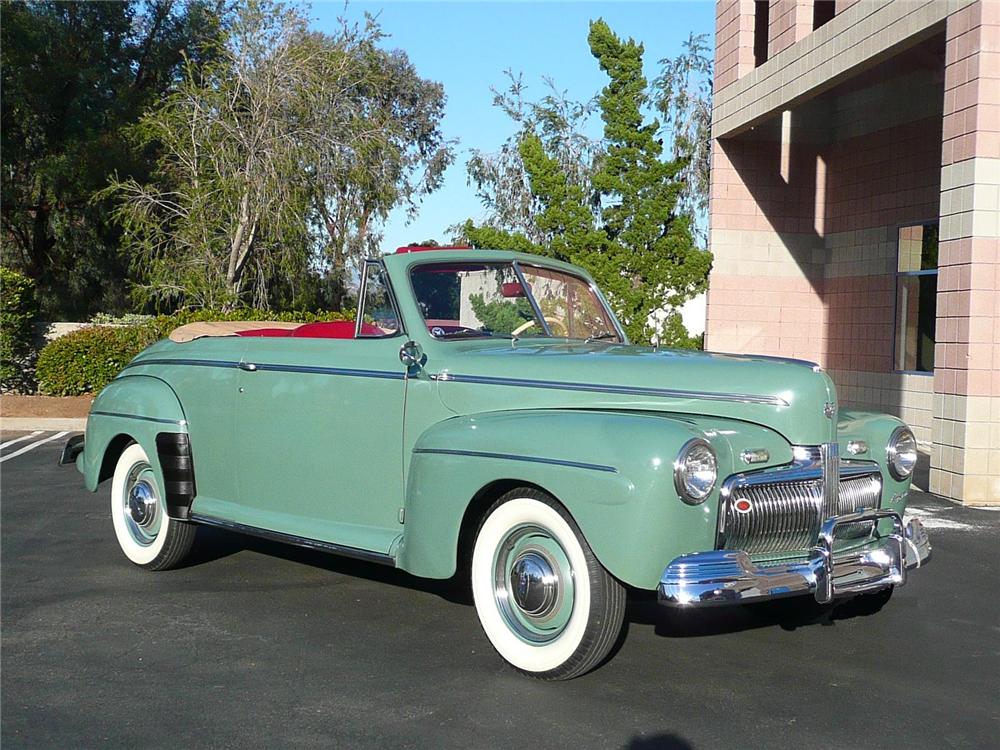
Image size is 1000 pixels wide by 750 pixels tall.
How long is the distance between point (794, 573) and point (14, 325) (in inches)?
643

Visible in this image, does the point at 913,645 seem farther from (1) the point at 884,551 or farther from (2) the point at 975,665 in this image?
(1) the point at 884,551

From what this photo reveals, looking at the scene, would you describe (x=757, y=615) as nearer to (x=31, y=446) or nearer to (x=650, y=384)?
(x=650, y=384)

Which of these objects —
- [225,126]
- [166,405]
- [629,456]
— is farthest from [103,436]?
[225,126]

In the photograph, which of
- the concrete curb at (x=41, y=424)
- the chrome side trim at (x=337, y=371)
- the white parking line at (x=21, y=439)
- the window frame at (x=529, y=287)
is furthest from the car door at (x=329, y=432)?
the concrete curb at (x=41, y=424)

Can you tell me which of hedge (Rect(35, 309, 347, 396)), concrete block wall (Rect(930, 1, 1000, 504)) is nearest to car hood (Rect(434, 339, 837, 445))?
concrete block wall (Rect(930, 1, 1000, 504))

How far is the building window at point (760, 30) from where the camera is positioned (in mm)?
14677

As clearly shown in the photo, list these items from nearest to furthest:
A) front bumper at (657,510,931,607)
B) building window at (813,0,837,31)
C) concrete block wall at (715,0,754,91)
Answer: front bumper at (657,510,931,607)
concrete block wall at (715,0,754,91)
building window at (813,0,837,31)

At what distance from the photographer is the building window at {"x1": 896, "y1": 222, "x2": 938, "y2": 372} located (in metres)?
13.9

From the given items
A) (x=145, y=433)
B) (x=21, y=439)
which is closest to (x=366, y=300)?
(x=145, y=433)

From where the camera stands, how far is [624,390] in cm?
463

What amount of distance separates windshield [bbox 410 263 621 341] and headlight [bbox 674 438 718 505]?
5.48 feet

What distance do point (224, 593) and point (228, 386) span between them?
1.16 m

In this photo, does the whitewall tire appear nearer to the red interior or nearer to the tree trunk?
the red interior

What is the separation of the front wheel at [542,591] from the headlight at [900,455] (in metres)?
1.73
